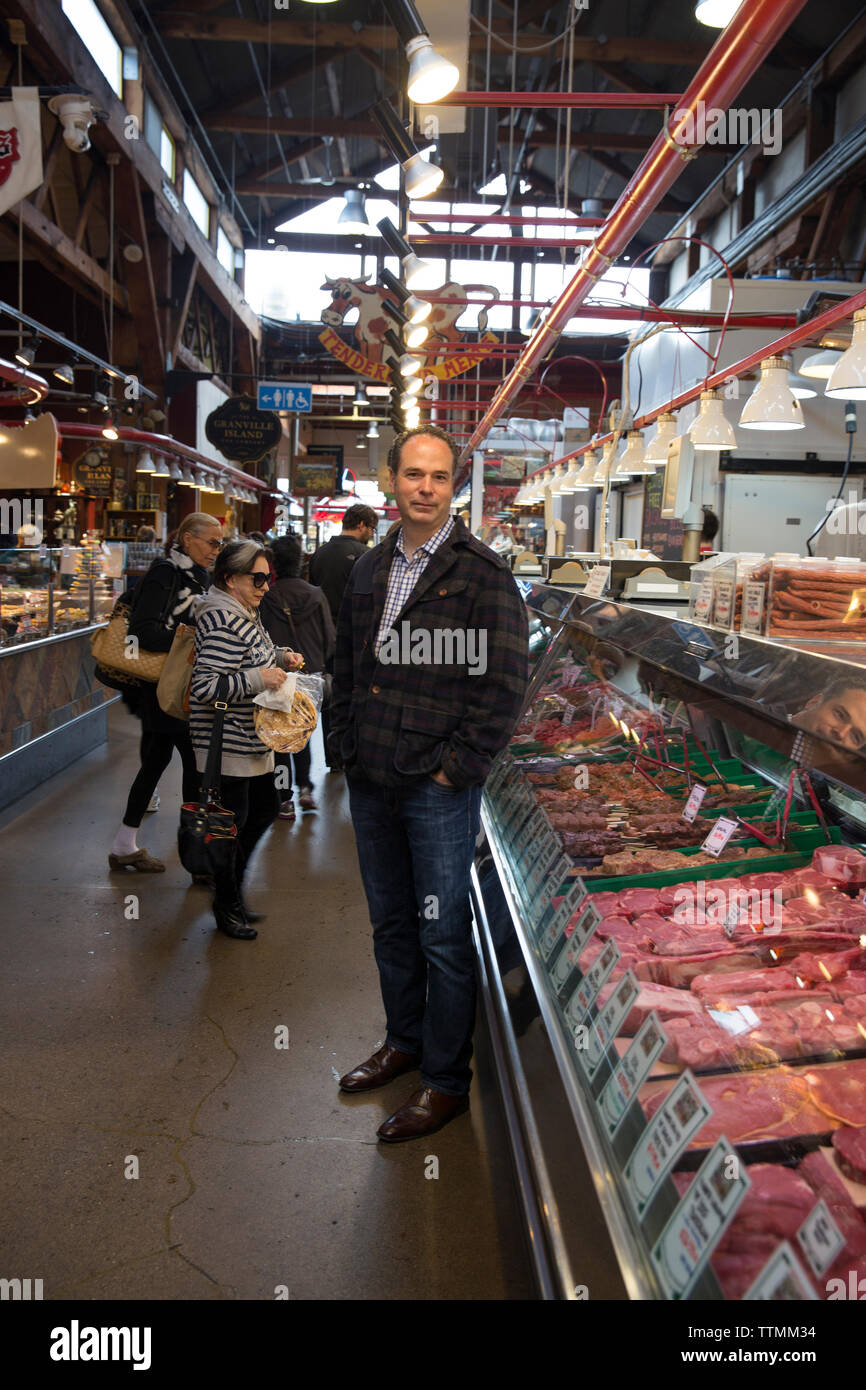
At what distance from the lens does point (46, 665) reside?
268 inches

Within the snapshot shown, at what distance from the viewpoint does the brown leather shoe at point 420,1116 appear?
9.26 feet

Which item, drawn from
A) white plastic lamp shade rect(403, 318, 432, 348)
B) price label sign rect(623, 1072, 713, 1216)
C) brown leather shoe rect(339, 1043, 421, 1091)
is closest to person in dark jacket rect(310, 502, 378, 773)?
white plastic lamp shade rect(403, 318, 432, 348)

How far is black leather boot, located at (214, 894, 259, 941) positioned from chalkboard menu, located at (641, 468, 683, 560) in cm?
760

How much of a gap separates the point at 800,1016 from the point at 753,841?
880 mm

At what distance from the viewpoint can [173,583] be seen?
464 centimetres

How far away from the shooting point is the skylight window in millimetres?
8977

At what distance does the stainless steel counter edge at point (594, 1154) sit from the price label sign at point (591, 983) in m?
0.06

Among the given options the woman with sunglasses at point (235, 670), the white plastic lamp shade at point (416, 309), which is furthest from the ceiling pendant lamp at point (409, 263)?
the woman with sunglasses at point (235, 670)

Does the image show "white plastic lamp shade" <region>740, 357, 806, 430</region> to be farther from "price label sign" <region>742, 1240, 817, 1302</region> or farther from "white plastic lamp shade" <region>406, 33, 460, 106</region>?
"price label sign" <region>742, 1240, 817, 1302</region>

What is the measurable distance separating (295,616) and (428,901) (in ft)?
11.4

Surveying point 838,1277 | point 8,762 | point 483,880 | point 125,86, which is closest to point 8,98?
point 8,762

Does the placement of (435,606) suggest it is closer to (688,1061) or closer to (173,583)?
(688,1061)

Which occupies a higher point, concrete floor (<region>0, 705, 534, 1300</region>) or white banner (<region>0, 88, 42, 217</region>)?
white banner (<region>0, 88, 42, 217</region>)

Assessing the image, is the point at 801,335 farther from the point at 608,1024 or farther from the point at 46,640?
the point at 46,640
